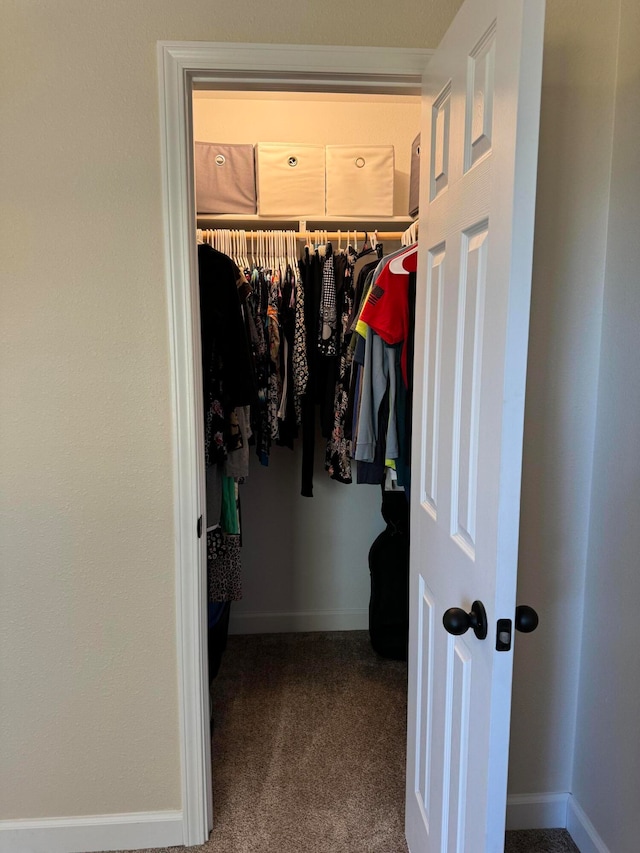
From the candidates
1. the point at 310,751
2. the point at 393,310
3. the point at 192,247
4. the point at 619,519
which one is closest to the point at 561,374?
the point at 619,519

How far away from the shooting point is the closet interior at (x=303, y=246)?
7.98 ft

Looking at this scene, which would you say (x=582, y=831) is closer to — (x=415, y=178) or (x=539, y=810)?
Answer: (x=539, y=810)

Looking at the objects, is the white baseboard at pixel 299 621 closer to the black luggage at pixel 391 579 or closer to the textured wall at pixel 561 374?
the black luggage at pixel 391 579

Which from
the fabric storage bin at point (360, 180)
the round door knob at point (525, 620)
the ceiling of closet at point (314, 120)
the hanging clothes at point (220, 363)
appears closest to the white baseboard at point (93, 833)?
the hanging clothes at point (220, 363)

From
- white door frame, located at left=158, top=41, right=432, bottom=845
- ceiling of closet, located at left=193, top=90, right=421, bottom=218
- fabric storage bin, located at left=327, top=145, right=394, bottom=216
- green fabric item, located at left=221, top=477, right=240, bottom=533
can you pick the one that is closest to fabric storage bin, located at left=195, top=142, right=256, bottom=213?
ceiling of closet, located at left=193, top=90, right=421, bottom=218

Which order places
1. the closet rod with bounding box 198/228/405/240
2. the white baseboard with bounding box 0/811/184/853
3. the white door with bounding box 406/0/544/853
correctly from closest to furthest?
the white door with bounding box 406/0/544/853
the white baseboard with bounding box 0/811/184/853
the closet rod with bounding box 198/228/405/240

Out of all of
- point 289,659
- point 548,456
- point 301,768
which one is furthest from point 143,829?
point 548,456

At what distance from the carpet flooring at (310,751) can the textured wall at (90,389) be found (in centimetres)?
28

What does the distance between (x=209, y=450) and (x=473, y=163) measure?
1188 mm

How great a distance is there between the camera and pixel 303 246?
2.55m

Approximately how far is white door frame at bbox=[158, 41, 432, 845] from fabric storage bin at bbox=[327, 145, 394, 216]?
91 cm

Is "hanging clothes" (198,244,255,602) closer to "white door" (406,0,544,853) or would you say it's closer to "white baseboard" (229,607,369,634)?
"white door" (406,0,544,853)

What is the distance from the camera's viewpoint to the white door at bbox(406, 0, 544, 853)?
872 millimetres

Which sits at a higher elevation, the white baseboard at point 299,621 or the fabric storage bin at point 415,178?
the fabric storage bin at point 415,178
